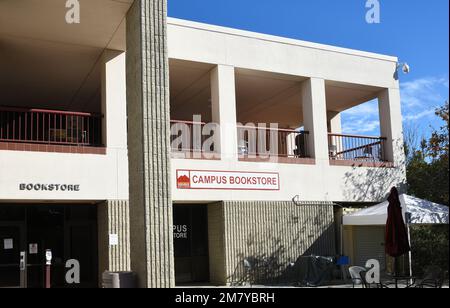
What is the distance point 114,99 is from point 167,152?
403 centimetres

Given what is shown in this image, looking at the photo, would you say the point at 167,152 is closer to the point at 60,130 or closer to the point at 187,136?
the point at 60,130

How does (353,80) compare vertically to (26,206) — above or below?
above

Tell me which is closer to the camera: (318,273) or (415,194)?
(318,273)

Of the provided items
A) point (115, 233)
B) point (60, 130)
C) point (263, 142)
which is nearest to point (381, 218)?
point (263, 142)

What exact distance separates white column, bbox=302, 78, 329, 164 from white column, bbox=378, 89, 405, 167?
2.50 meters

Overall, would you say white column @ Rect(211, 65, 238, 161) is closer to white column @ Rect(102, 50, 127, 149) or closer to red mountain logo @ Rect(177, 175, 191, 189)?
red mountain logo @ Rect(177, 175, 191, 189)

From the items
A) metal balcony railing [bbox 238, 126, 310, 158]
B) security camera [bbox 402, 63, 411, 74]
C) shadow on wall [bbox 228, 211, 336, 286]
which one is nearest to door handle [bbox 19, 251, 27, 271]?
shadow on wall [bbox 228, 211, 336, 286]

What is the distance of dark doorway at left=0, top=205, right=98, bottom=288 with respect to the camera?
15.3 meters

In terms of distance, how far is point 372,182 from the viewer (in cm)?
1795

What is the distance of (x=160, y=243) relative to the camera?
421 inches

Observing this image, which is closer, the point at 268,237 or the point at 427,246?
the point at 268,237
